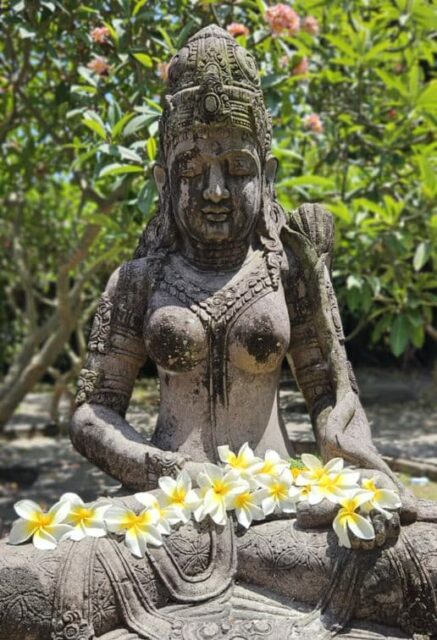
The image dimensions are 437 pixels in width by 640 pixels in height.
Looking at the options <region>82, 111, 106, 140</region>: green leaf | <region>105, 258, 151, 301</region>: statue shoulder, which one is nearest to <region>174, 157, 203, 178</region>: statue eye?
<region>105, 258, 151, 301</region>: statue shoulder

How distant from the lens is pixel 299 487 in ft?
8.66

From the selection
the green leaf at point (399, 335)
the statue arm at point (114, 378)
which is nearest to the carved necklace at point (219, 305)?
the statue arm at point (114, 378)

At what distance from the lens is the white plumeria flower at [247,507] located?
256cm

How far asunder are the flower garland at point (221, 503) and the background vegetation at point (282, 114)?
209 cm

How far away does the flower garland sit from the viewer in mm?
2453

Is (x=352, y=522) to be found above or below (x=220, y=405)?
below

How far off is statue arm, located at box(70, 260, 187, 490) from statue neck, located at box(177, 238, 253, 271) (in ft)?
0.73

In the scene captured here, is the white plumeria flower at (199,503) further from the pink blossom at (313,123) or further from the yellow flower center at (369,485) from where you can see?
the pink blossom at (313,123)

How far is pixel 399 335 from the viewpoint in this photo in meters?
6.33

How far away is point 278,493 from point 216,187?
1.15 metres

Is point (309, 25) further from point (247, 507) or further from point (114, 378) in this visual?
point (247, 507)

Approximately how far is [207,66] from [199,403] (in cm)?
128

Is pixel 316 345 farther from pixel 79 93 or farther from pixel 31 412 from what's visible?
pixel 31 412

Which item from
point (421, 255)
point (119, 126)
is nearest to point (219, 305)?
point (119, 126)
